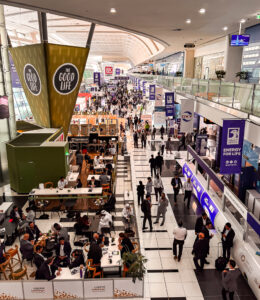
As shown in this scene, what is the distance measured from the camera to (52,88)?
514 inches

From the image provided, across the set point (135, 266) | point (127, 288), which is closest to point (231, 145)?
point (135, 266)

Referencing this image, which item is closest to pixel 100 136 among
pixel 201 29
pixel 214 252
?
pixel 201 29

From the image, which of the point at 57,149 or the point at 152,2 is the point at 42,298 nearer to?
the point at 57,149

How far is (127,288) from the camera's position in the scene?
6.32 m

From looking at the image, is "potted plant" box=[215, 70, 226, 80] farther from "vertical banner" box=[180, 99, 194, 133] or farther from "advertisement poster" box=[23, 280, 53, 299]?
"advertisement poster" box=[23, 280, 53, 299]

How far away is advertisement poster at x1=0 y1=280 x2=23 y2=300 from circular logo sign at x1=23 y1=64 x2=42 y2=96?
9.37 meters

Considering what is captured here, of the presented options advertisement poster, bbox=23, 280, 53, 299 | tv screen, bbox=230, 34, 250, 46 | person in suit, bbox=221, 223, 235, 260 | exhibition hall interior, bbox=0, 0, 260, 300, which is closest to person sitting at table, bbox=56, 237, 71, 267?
exhibition hall interior, bbox=0, 0, 260, 300

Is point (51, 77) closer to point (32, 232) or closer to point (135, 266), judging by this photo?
point (32, 232)

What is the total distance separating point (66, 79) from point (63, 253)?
8.72 m

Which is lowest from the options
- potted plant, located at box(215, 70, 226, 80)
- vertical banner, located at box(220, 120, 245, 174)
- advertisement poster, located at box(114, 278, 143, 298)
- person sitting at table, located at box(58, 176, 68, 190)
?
advertisement poster, located at box(114, 278, 143, 298)

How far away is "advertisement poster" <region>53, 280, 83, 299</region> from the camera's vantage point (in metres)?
6.14

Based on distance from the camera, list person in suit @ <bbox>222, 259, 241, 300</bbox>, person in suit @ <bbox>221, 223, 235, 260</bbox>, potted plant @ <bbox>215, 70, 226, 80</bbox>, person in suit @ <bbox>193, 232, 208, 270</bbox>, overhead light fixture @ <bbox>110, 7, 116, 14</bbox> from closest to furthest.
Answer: person in suit @ <bbox>222, 259, 241, 300</bbox> → person in suit @ <bbox>193, 232, 208, 270</bbox> → person in suit @ <bbox>221, 223, 235, 260</bbox> → overhead light fixture @ <bbox>110, 7, 116, 14</bbox> → potted plant @ <bbox>215, 70, 226, 80</bbox>

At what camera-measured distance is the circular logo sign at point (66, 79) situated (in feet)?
42.9

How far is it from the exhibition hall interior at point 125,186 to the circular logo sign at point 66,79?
2.2 inches
